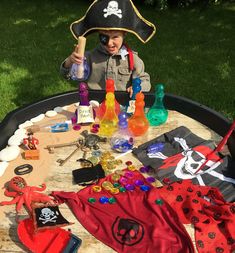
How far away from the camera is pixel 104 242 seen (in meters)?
1.59

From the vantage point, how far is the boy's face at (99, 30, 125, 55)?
239 centimetres

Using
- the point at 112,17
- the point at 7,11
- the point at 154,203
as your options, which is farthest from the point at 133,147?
the point at 7,11

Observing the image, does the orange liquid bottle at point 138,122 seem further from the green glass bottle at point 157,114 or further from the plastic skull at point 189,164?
the plastic skull at point 189,164

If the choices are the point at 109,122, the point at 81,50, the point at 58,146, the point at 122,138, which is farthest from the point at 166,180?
the point at 81,50

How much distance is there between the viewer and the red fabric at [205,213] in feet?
5.26

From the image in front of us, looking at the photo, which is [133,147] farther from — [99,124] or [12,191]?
[12,191]

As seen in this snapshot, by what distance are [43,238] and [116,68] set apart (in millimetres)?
1402

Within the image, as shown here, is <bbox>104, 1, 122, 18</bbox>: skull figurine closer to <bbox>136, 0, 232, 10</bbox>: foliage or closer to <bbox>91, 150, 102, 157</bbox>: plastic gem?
<bbox>91, 150, 102, 157</bbox>: plastic gem

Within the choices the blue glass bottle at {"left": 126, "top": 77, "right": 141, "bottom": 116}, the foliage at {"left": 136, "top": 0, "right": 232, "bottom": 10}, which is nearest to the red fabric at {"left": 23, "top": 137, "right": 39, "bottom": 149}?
the blue glass bottle at {"left": 126, "top": 77, "right": 141, "bottom": 116}

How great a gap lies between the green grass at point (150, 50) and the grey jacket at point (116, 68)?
111 cm

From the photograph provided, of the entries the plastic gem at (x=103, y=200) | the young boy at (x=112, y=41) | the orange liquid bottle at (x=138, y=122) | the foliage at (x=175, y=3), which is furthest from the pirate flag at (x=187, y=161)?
the foliage at (x=175, y=3)

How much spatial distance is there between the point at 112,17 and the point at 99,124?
618 mm

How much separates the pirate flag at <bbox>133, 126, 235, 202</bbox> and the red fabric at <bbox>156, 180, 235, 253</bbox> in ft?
0.26

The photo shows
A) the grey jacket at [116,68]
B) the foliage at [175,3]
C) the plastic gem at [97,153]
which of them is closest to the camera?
the plastic gem at [97,153]
